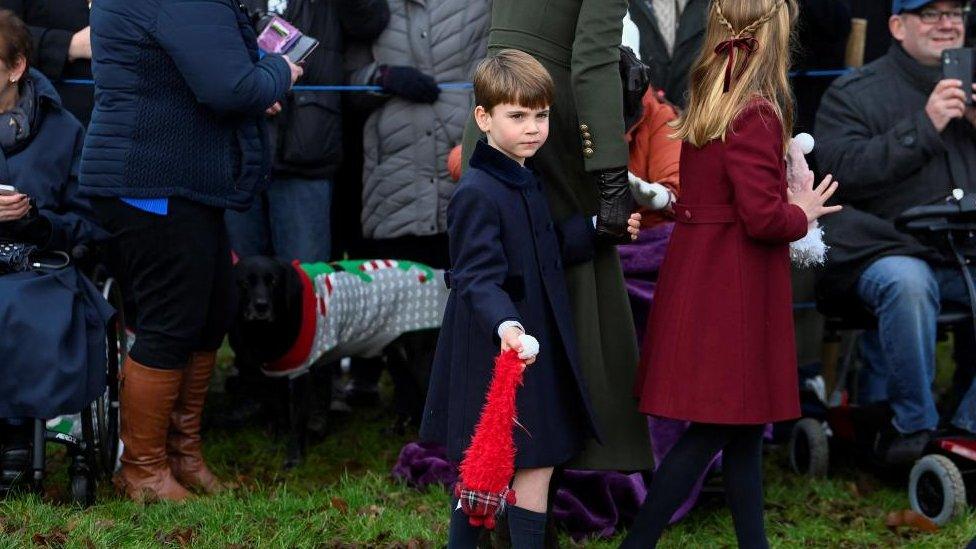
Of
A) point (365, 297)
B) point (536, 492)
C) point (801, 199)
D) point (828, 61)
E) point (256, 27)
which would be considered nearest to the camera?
point (536, 492)

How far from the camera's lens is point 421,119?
20.3 ft

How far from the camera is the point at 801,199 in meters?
4.12

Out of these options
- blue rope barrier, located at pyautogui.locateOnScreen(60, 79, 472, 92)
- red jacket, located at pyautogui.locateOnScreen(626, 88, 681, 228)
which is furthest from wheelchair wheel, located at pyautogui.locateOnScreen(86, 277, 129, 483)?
red jacket, located at pyautogui.locateOnScreen(626, 88, 681, 228)

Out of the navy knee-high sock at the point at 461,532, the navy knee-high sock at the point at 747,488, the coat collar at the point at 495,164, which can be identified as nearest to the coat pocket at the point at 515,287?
the coat collar at the point at 495,164

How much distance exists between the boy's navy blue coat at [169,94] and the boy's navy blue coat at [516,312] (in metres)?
1.32

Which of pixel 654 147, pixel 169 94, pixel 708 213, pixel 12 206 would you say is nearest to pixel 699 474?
pixel 708 213

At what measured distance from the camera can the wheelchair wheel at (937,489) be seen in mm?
4992

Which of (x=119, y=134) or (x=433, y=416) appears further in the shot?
(x=119, y=134)

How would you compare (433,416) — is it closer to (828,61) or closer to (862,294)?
(862,294)

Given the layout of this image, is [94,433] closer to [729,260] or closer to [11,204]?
[11,204]

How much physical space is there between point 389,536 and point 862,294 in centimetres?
214

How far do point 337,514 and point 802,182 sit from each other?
77.6 inches

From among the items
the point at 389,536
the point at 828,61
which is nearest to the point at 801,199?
the point at 389,536

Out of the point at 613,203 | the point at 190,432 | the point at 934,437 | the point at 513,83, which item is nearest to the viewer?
the point at 513,83
